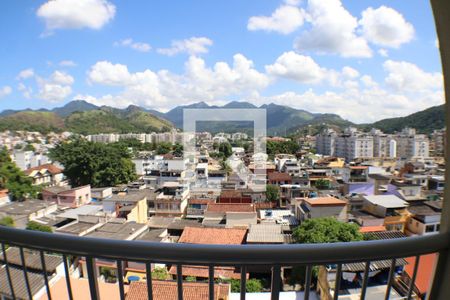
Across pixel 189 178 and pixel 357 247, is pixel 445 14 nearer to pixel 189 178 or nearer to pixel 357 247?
pixel 357 247

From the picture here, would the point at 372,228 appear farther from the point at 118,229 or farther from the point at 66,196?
the point at 66,196

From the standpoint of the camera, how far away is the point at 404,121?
626 inches

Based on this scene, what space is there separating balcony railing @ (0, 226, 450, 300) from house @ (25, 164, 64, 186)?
10.8 m

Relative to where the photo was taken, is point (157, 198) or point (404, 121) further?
point (404, 121)

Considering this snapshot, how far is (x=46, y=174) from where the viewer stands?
38.5ft

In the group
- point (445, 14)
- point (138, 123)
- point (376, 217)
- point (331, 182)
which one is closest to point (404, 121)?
point (331, 182)

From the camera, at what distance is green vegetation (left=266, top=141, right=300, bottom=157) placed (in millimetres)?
20616

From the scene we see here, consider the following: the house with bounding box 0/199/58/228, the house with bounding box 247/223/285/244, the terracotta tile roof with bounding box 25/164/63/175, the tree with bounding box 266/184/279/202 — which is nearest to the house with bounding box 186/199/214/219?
the tree with bounding box 266/184/279/202

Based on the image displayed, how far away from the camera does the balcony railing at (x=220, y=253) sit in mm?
485

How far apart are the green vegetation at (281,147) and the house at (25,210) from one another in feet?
47.0

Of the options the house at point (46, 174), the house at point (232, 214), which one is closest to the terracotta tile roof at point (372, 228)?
the house at point (232, 214)

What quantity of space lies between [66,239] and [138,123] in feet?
129

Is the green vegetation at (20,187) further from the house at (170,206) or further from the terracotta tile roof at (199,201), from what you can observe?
the terracotta tile roof at (199,201)

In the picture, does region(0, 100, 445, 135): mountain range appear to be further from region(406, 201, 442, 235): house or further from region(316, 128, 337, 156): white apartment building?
region(406, 201, 442, 235): house
